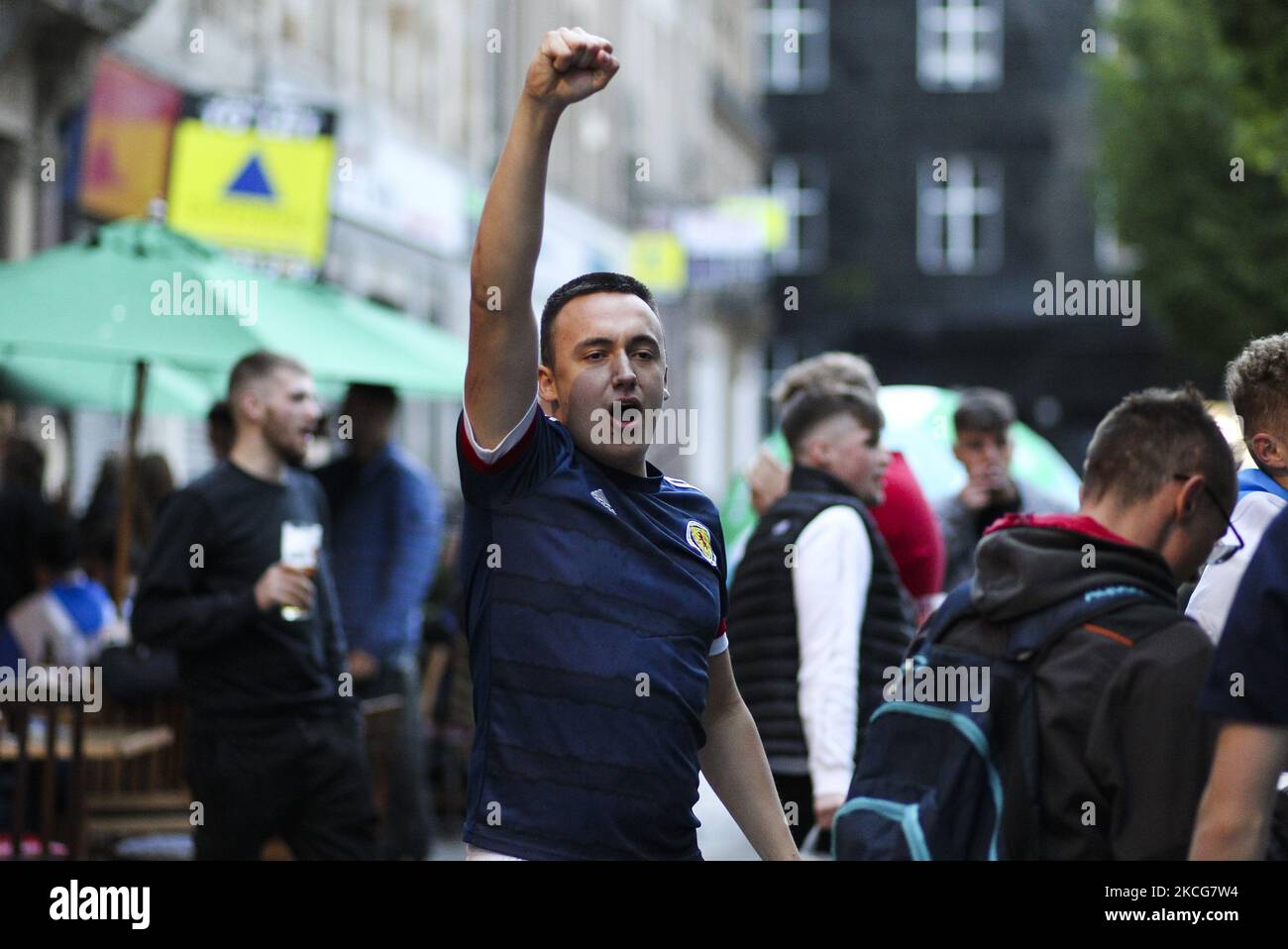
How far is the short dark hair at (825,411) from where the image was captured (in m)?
5.69

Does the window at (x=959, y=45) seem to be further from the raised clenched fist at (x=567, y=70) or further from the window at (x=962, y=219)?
the raised clenched fist at (x=567, y=70)

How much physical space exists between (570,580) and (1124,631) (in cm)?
83

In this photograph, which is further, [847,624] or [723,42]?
[723,42]

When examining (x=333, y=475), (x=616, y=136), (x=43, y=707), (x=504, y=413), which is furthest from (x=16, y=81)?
(x=616, y=136)

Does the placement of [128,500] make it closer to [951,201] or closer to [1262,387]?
[1262,387]

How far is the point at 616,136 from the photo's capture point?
1380 inches

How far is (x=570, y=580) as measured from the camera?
3.06 m

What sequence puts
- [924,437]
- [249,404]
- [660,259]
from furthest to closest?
[660,259], [924,437], [249,404]

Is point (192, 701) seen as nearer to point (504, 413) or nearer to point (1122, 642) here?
point (504, 413)

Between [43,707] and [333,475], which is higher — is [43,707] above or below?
below

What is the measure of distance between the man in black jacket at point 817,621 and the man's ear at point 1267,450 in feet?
5.66

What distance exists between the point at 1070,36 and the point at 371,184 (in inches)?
1219

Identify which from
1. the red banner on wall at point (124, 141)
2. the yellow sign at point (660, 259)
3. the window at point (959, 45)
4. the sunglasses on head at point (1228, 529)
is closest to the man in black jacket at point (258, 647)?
the sunglasses on head at point (1228, 529)

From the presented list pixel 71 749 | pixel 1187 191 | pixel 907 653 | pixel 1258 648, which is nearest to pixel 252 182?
pixel 71 749
